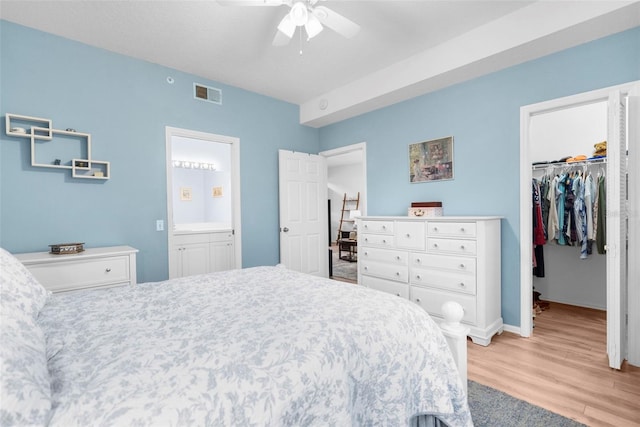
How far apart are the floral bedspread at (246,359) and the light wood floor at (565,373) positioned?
3.11 ft

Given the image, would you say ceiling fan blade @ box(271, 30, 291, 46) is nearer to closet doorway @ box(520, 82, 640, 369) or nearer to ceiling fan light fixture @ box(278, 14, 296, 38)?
ceiling fan light fixture @ box(278, 14, 296, 38)

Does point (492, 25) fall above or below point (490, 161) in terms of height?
above

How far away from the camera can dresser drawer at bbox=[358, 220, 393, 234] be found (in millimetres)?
3277

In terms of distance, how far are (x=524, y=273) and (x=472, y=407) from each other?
1.53 metres

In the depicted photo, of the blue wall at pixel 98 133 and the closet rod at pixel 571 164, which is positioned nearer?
the blue wall at pixel 98 133

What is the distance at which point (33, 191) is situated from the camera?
8.37 ft

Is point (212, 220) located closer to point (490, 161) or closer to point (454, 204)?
point (454, 204)

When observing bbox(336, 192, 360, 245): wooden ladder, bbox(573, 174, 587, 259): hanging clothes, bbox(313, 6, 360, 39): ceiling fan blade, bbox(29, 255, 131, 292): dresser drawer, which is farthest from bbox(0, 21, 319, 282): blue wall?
bbox(336, 192, 360, 245): wooden ladder

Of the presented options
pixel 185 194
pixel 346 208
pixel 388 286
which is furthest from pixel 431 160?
pixel 346 208

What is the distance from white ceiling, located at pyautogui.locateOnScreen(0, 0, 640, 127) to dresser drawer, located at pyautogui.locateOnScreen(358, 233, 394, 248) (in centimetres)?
161

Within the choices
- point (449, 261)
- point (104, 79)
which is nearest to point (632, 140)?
point (449, 261)

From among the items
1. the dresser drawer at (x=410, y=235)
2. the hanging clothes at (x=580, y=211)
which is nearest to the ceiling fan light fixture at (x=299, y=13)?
the dresser drawer at (x=410, y=235)

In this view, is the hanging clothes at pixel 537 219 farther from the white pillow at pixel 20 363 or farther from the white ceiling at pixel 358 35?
the white pillow at pixel 20 363

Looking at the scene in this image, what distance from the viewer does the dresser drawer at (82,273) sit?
7.25 ft
